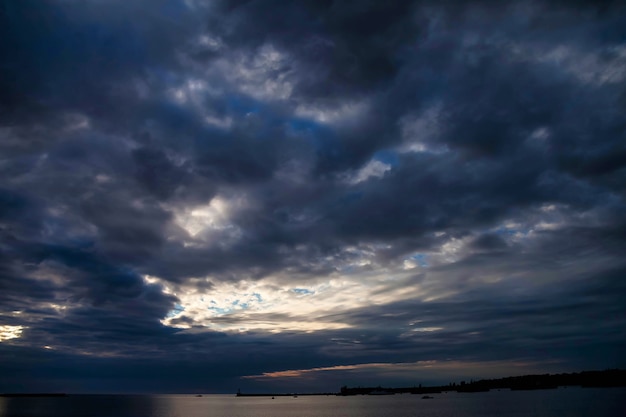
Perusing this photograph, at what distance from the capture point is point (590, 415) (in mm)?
105250

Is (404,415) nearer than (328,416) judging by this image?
Yes

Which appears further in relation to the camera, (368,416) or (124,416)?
(124,416)

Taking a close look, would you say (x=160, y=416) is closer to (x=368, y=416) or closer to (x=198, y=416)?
(x=198, y=416)

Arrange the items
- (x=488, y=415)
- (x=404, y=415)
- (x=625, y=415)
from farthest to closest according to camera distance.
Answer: (x=404, y=415) → (x=488, y=415) → (x=625, y=415)

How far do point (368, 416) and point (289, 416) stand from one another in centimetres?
3001

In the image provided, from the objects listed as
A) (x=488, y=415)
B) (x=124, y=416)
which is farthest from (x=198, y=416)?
(x=488, y=415)

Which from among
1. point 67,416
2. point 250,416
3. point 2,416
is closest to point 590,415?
point 250,416

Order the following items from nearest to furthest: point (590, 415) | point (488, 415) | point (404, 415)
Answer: point (590, 415), point (488, 415), point (404, 415)

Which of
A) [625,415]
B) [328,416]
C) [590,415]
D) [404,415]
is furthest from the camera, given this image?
[328,416]

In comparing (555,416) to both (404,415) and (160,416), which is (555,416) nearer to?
(404,415)

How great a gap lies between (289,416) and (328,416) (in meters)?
14.2

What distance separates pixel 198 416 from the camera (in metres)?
159

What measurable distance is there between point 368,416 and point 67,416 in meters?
105

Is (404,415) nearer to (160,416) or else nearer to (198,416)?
(198,416)
